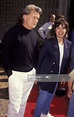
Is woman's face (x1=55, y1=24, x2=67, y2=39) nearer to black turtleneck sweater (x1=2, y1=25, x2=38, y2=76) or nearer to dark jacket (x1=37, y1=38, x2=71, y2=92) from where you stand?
dark jacket (x1=37, y1=38, x2=71, y2=92)

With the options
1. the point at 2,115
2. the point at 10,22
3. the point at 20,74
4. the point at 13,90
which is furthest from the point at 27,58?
the point at 10,22

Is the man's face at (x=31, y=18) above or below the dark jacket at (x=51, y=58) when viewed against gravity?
above

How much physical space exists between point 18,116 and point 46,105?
0.48 m

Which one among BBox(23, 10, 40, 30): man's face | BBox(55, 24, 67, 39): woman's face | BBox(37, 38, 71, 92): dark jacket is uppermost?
BBox(23, 10, 40, 30): man's face

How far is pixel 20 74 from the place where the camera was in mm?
3230

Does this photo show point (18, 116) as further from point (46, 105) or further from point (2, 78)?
point (2, 78)

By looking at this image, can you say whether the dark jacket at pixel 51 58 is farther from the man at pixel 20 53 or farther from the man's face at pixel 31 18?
the man's face at pixel 31 18

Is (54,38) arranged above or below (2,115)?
above

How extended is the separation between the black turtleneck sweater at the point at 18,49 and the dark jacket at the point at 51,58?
0.18 m

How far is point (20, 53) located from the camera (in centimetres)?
316

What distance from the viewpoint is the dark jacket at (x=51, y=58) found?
336 cm

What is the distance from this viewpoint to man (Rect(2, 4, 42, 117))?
312cm

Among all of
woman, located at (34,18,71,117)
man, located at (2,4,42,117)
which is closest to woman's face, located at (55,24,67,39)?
woman, located at (34,18,71,117)

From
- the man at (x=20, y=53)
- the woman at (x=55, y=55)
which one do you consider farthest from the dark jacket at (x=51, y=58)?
the man at (x=20, y=53)
